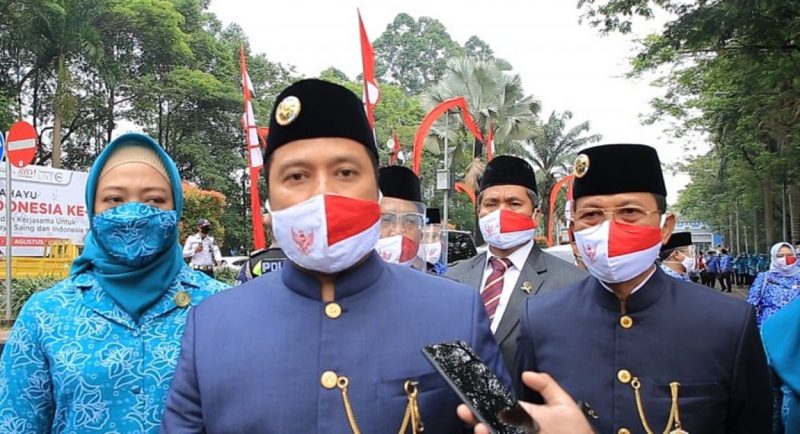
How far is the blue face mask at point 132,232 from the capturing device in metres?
2.27

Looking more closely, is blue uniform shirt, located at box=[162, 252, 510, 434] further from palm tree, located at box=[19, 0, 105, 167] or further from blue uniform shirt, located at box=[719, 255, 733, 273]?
blue uniform shirt, located at box=[719, 255, 733, 273]

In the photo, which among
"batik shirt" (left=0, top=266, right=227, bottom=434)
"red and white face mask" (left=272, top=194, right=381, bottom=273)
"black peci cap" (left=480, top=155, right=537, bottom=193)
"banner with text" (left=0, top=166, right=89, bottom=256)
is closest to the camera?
"red and white face mask" (left=272, top=194, right=381, bottom=273)

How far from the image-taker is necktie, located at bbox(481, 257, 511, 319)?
4014mm

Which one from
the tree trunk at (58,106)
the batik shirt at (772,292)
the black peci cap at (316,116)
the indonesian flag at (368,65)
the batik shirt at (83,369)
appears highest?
the tree trunk at (58,106)

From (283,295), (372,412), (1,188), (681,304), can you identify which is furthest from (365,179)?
(1,188)

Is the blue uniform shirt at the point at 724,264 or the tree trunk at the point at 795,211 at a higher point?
the tree trunk at the point at 795,211

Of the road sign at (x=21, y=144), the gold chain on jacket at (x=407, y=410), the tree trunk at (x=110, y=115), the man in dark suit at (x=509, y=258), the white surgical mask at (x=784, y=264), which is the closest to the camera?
the gold chain on jacket at (x=407, y=410)

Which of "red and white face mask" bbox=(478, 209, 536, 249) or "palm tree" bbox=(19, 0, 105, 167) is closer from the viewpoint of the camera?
"red and white face mask" bbox=(478, 209, 536, 249)

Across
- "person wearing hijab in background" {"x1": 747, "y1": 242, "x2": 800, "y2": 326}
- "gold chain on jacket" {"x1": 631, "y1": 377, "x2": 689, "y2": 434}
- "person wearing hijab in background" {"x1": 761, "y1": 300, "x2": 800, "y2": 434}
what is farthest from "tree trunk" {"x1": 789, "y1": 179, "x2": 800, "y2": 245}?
"gold chain on jacket" {"x1": 631, "y1": 377, "x2": 689, "y2": 434}

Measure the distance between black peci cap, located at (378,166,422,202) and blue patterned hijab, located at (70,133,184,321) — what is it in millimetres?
2848

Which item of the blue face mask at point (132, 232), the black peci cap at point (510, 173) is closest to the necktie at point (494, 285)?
the black peci cap at point (510, 173)

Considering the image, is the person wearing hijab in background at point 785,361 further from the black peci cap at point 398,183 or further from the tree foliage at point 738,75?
the tree foliage at point 738,75

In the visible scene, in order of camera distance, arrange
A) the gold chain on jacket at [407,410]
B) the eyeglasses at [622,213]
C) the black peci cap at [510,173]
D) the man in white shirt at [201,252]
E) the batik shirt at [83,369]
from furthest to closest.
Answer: the man in white shirt at [201,252], the black peci cap at [510,173], the eyeglasses at [622,213], the batik shirt at [83,369], the gold chain on jacket at [407,410]

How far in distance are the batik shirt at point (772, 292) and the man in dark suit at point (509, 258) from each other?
398cm
